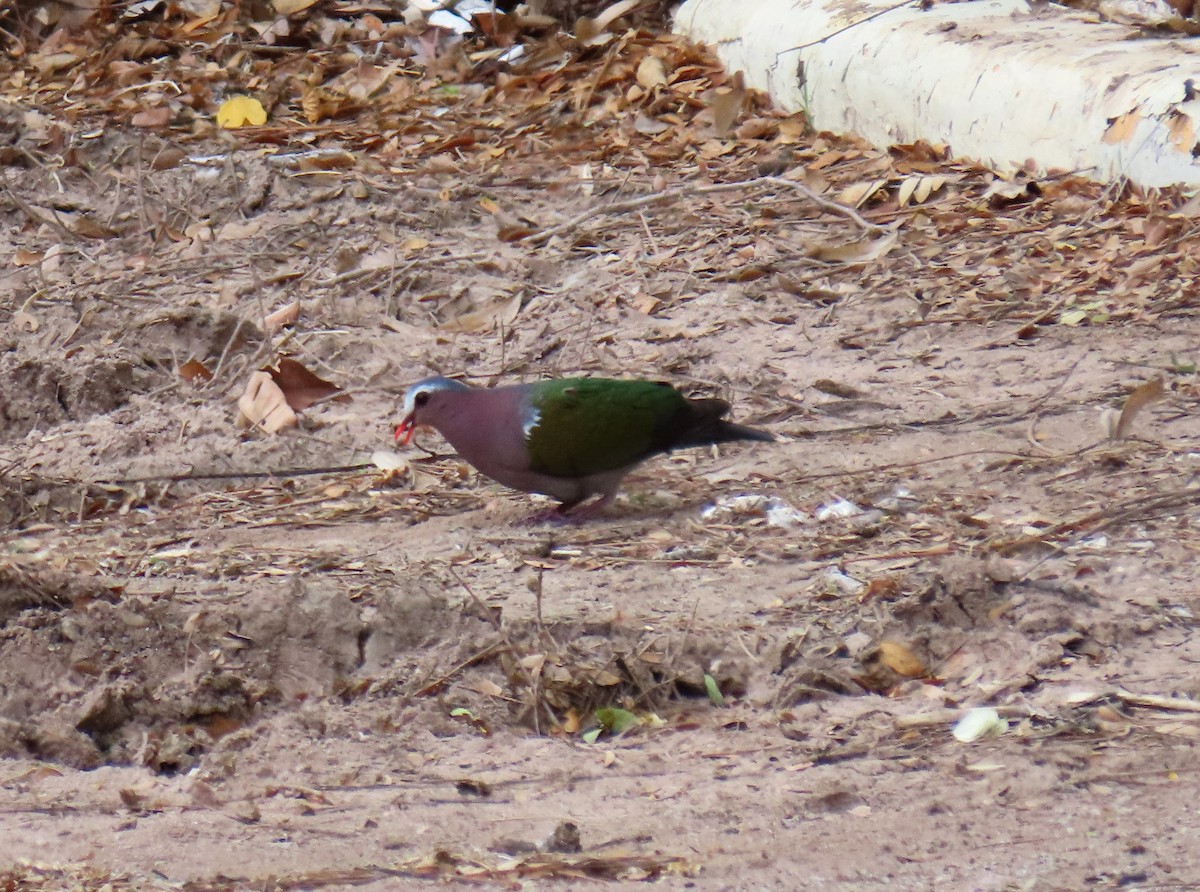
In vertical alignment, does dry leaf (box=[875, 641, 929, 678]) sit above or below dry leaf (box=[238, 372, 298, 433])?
above

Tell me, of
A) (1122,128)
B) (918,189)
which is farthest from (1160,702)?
(918,189)

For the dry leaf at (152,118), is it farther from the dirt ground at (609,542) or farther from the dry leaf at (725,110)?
the dry leaf at (725,110)

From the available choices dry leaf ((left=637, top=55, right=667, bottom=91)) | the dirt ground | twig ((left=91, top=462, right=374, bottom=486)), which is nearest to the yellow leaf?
the dirt ground

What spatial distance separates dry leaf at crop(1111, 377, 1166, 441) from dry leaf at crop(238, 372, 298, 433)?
230 cm

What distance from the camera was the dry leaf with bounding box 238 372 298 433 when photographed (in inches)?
187

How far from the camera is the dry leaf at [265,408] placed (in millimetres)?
4742

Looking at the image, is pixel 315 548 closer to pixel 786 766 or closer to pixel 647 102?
pixel 786 766

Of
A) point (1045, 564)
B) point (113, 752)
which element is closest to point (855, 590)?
point (1045, 564)

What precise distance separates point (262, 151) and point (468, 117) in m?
1.08

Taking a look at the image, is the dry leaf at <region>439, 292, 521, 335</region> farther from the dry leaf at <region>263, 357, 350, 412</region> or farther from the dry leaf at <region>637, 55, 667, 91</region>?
the dry leaf at <region>637, 55, 667, 91</region>

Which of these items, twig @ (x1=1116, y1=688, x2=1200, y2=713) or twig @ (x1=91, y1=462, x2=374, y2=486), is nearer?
twig @ (x1=1116, y1=688, x2=1200, y2=713)

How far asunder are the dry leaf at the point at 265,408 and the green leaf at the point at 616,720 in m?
1.96

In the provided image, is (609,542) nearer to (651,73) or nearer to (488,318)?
(488,318)

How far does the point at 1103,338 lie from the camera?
492 centimetres
